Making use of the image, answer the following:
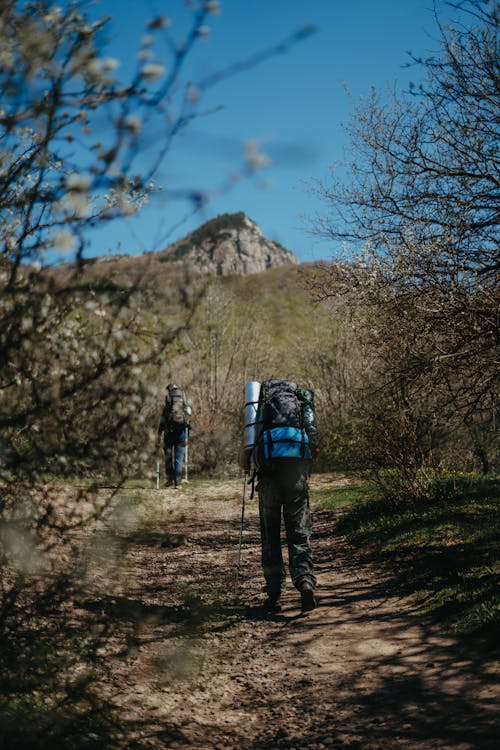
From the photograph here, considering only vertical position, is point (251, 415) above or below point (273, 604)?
above

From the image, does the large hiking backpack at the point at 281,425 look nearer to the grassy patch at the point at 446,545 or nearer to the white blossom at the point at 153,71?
the grassy patch at the point at 446,545

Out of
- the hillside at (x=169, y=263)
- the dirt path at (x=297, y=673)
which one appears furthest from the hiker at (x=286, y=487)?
the hillside at (x=169, y=263)

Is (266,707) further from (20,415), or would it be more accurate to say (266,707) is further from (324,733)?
(20,415)

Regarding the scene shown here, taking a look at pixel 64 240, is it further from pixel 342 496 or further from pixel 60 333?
pixel 342 496

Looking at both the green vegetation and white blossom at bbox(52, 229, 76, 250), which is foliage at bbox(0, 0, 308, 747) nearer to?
white blossom at bbox(52, 229, 76, 250)

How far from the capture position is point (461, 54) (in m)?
7.75

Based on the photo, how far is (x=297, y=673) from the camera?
489cm

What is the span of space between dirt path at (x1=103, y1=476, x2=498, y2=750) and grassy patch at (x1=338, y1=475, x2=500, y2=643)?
31cm

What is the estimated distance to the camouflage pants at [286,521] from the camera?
6.23 m

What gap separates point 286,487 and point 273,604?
1170 millimetres

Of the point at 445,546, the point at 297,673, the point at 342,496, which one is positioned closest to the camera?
the point at 297,673

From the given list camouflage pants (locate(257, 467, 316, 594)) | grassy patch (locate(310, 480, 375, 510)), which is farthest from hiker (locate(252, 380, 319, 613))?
grassy patch (locate(310, 480, 375, 510))

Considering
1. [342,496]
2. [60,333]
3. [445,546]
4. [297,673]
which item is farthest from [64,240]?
[342,496]

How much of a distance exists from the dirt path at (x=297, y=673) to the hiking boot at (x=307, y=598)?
0.26 feet
